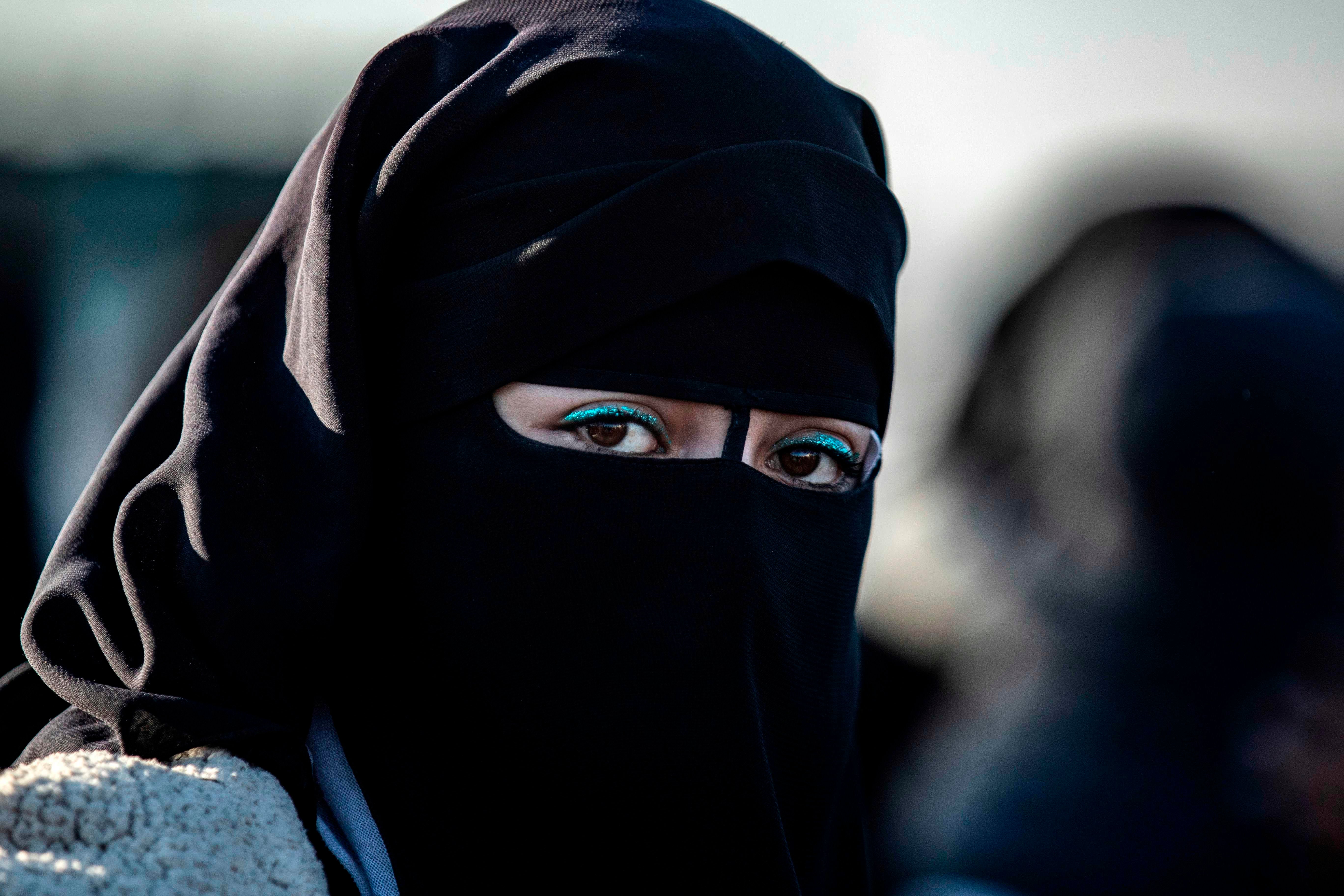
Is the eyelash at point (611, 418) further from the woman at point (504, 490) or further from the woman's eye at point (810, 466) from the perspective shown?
the woman's eye at point (810, 466)

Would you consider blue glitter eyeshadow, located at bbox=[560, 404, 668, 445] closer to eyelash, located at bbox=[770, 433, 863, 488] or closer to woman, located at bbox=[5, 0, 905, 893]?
woman, located at bbox=[5, 0, 905, 893]

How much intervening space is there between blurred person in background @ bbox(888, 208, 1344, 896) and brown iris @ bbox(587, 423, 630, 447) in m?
1.89

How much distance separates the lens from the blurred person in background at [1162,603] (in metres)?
2.82

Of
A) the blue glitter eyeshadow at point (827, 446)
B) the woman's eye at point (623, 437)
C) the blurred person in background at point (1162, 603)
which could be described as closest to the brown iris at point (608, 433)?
the woman's eye at point (623, 437)

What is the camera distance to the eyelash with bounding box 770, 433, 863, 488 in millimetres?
1648

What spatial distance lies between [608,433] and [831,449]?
42cm

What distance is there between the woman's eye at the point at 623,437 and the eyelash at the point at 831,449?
0.71ft

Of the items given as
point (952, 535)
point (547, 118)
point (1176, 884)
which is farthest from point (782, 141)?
→ point (952, 535)

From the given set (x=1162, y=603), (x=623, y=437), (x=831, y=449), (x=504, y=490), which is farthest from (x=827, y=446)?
(x=1162, y=603)

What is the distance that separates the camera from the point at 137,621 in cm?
127

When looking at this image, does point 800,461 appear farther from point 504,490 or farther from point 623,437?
point 504,490

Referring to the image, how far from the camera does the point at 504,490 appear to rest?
1457 millimetres

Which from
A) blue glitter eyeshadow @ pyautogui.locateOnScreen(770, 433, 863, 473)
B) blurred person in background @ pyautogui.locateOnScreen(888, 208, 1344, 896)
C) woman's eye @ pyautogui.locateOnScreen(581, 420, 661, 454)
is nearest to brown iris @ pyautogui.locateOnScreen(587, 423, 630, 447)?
woman's eye @ pyautogui.locateOnScreen(581, 420, 661, 454)

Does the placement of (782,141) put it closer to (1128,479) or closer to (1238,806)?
(1238,806)
